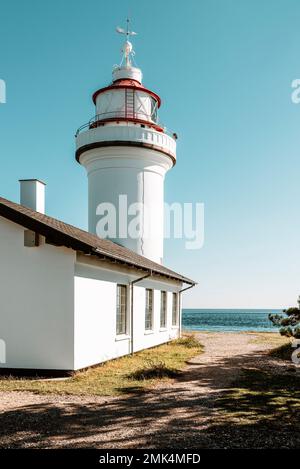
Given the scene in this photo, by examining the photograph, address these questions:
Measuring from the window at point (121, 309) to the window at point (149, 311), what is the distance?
2654 mm

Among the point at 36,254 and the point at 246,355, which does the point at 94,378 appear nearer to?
the point at 36,254

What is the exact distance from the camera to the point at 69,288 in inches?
420

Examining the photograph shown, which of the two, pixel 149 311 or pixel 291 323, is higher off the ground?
pixel 291 323

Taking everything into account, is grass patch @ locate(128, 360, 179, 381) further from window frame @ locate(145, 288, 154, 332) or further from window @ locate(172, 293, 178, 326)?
window @ locate(172, 293, 178, 326)

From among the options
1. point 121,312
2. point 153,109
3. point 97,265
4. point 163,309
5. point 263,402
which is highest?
point 153,109

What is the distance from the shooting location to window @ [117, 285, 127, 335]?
46.5 ft

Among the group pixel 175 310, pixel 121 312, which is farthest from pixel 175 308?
pixel 121 312

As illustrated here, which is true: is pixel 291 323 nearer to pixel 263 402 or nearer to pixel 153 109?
pixel 263 402

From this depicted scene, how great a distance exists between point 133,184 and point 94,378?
1213 centimetres

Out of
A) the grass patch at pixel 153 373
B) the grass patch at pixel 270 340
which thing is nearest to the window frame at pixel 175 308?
the grass patch at pixel 270 340

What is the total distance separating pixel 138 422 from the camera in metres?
6.54

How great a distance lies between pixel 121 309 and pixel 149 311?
340cm

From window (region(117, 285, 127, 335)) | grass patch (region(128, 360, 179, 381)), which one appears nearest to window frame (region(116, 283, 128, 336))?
window (region(117, 285, 127, 335))
